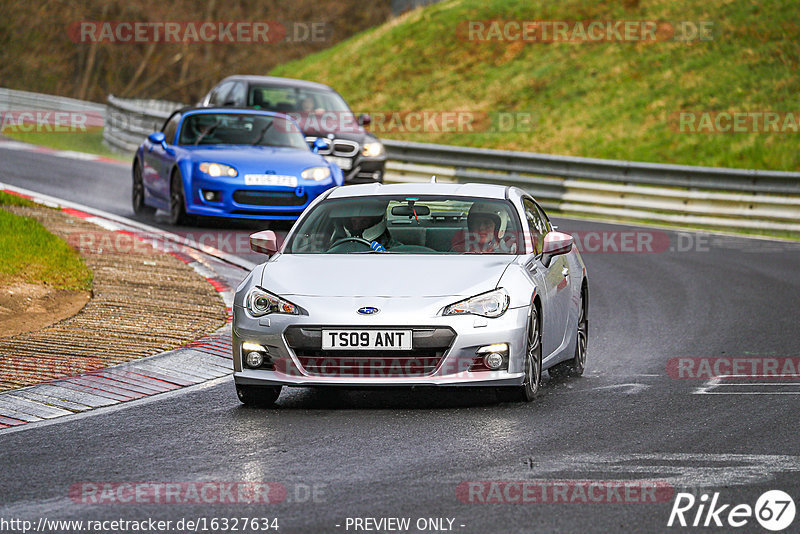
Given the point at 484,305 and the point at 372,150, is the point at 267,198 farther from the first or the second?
the point at 484,305

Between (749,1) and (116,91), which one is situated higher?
(749,1)

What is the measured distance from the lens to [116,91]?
6406 cm

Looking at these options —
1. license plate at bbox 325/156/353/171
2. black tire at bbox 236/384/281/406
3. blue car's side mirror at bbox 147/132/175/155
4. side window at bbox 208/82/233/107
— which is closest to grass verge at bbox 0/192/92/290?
blue car's side mirror at bbox 147/132/175/155

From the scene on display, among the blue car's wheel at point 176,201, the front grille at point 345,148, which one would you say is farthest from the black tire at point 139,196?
the front grille at point 345,148

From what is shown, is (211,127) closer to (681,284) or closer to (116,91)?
(681,284)

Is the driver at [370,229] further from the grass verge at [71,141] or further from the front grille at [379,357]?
the grass verge at [71,141]

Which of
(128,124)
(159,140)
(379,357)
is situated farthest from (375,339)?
(128,124)

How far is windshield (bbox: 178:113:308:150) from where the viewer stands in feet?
58.6

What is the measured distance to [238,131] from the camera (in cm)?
1811

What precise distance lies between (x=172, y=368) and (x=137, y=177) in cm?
985

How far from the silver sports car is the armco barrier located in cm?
1369

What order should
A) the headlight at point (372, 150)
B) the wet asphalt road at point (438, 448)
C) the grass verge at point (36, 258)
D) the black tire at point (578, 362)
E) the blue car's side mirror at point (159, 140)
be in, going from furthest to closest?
the headlight at point (372, 150)
the blue car's side mirror at point (159, 140)
the grass verge at point (36, 258)
the black tire at point (578, 362)
the wet asphalt road at point (438, 448)

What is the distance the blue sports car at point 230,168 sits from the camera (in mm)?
16766

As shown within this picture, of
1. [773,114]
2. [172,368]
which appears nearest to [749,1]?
[773,114]
